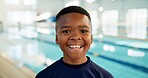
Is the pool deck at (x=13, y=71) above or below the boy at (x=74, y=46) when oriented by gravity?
below

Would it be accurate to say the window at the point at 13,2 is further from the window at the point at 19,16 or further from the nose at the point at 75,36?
the nose at the point at 75,36

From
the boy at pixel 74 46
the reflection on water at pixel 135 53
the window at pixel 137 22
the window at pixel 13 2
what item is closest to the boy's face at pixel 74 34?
the boy at pixel 74 46

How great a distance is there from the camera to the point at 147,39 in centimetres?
559

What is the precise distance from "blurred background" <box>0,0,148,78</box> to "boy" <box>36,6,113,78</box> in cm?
187

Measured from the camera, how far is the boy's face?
880 mm

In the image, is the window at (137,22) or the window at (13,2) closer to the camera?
the window at (137,22)

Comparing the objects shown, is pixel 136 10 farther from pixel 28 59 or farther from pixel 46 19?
pixel 46 19

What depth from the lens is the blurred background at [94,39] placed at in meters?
3.38

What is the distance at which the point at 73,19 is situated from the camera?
89cm

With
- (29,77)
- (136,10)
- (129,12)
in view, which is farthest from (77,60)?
(129,12)

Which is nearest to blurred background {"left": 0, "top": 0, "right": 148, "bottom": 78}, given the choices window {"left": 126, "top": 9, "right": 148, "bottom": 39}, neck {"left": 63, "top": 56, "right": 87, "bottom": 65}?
window {"left": 126, "top": 9, "right": 148, "bottom": 39}

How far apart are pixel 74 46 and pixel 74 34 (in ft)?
0.17

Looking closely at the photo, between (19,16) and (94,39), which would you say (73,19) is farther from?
(19,16)

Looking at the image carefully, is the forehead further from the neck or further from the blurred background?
the blurred background
